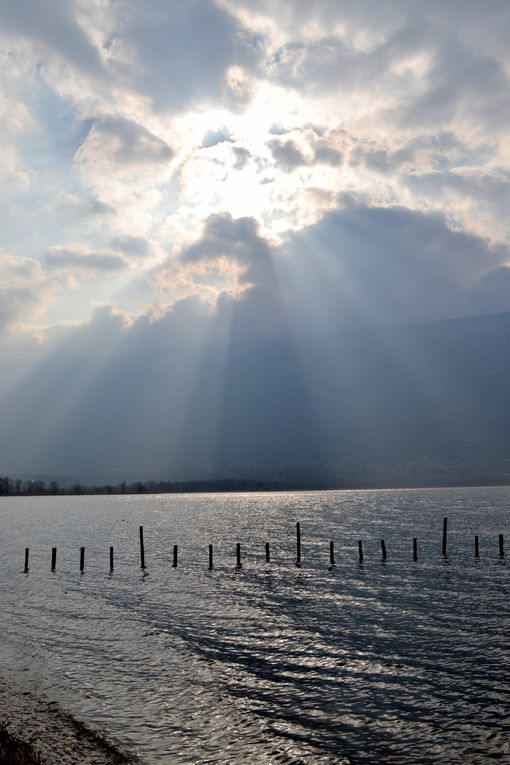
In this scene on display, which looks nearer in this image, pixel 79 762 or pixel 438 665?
pixel 79 762

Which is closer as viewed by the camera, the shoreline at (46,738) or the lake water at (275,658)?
the shoreline at (46,738)

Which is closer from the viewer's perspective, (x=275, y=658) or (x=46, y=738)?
(x=46, y=738)

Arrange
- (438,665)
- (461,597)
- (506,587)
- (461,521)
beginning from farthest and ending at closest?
1. (461,521)
2. (506,587)
3. (461,597)
4. (438,665)

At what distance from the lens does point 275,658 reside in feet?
104

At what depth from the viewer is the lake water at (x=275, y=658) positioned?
72.0 feet

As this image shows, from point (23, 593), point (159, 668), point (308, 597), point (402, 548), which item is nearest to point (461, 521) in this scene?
point (402, 548)

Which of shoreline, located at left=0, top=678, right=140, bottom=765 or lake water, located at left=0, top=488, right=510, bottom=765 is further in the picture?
lake water, located at left=0, top=488, right=510, bottom=765

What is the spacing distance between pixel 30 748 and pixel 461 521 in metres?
128

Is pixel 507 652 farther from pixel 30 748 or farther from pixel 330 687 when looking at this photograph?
pixel 30 748

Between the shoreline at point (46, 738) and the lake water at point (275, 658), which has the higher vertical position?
the shoreline at point (46, 738)

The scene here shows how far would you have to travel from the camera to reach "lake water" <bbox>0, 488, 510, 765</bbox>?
21938 mm

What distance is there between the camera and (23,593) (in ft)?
181

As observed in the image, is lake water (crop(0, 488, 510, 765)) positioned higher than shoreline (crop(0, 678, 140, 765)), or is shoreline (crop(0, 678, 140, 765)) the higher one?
shoreline (crop(0, 678, 140, 765))

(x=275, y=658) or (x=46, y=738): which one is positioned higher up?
(x=46, y=738)
